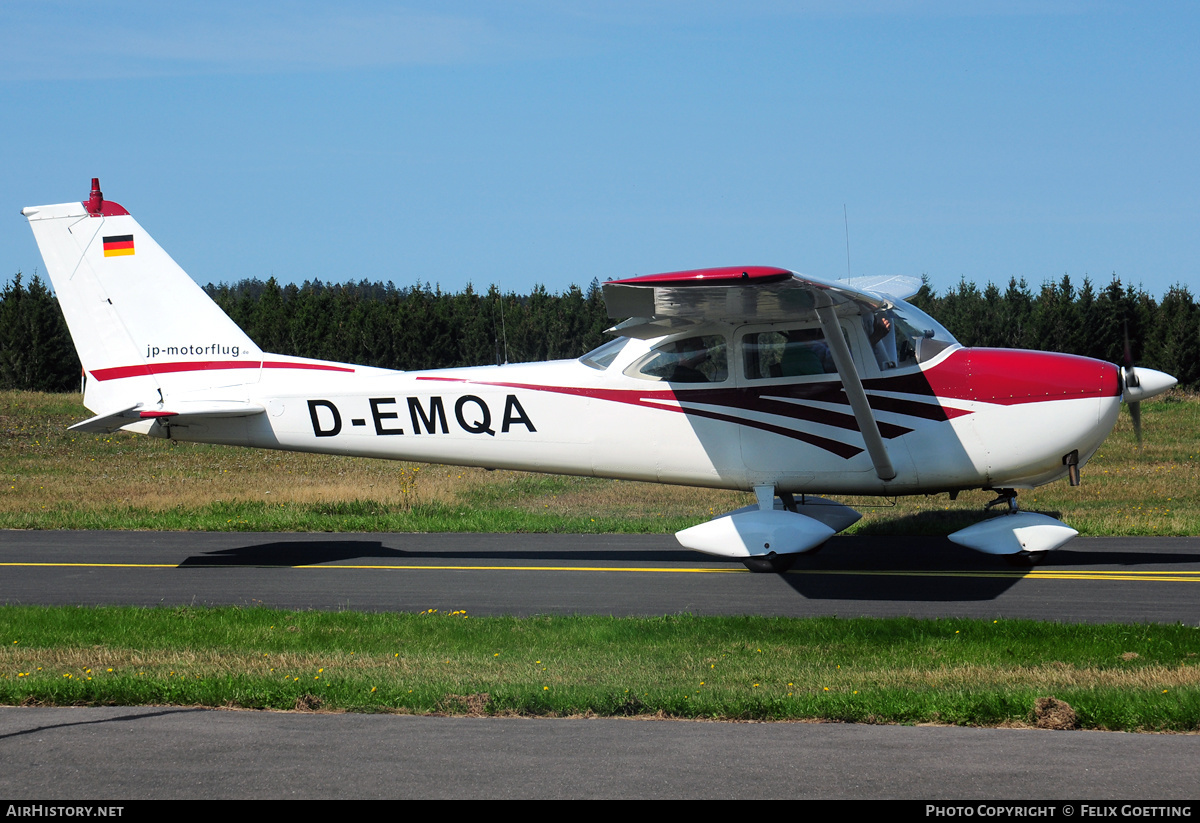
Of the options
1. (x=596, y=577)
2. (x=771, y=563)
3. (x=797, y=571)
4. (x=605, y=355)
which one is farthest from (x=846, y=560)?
(x=605, y=355)

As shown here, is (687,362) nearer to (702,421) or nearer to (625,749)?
(702,421)

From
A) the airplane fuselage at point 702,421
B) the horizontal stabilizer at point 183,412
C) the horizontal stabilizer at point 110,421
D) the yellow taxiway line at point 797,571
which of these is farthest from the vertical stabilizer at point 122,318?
the yellow taxiway line at point 797,571

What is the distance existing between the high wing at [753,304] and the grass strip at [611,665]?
2.37 m

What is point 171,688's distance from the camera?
→ 6.37m

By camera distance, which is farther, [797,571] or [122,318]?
[122,318]

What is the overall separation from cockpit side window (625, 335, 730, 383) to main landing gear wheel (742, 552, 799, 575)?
73.3 inches

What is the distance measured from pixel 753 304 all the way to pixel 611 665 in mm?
3727

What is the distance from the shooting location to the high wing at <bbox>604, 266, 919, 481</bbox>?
8.25 m

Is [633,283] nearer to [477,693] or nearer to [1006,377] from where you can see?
[477,693]

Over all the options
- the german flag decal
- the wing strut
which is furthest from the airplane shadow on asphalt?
the german flag decal

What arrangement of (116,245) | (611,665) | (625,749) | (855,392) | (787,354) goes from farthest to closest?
(116,245), (787,354), (855,392), (611,665), (625,749)

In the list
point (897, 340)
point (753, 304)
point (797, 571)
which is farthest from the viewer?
point (797, 571)

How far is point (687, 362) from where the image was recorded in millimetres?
10852

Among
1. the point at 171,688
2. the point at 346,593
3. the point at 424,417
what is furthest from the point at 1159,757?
the point at 424,417
